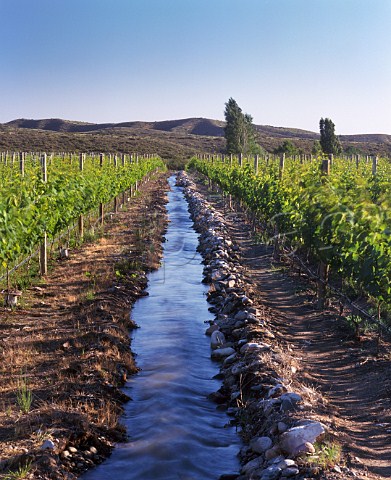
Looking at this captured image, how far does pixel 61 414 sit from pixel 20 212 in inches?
164

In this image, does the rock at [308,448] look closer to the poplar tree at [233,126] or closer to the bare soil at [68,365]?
the bare soil at [68,365]

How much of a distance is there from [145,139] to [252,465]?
89.9 metres

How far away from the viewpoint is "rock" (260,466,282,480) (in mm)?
4525

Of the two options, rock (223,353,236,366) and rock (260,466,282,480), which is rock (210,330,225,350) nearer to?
rock (223,353,236,366)

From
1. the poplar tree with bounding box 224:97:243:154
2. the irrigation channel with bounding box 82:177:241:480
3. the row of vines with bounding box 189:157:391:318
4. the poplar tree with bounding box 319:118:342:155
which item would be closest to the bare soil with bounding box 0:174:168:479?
the irrigation channel with bounding box 82:177:241:480

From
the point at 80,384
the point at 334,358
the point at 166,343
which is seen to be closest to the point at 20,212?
the point at 166,343

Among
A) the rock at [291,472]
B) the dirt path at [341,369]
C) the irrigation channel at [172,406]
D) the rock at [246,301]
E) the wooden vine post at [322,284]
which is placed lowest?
the irrigation channel at [172,406]

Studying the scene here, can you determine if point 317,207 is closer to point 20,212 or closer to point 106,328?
point 106,328

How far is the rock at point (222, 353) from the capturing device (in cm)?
798

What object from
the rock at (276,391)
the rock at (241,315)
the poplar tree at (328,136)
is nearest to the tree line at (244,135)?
the poplar tree at (328,136)

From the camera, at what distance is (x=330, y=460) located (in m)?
4.53

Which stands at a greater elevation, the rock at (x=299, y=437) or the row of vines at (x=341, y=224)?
the row of vines at (x=341, y=224)

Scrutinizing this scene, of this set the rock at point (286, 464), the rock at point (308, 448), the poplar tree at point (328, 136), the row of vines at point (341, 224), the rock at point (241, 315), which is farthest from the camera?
the poplar tree at point (328, 136)

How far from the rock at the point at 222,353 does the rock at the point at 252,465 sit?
284cm
